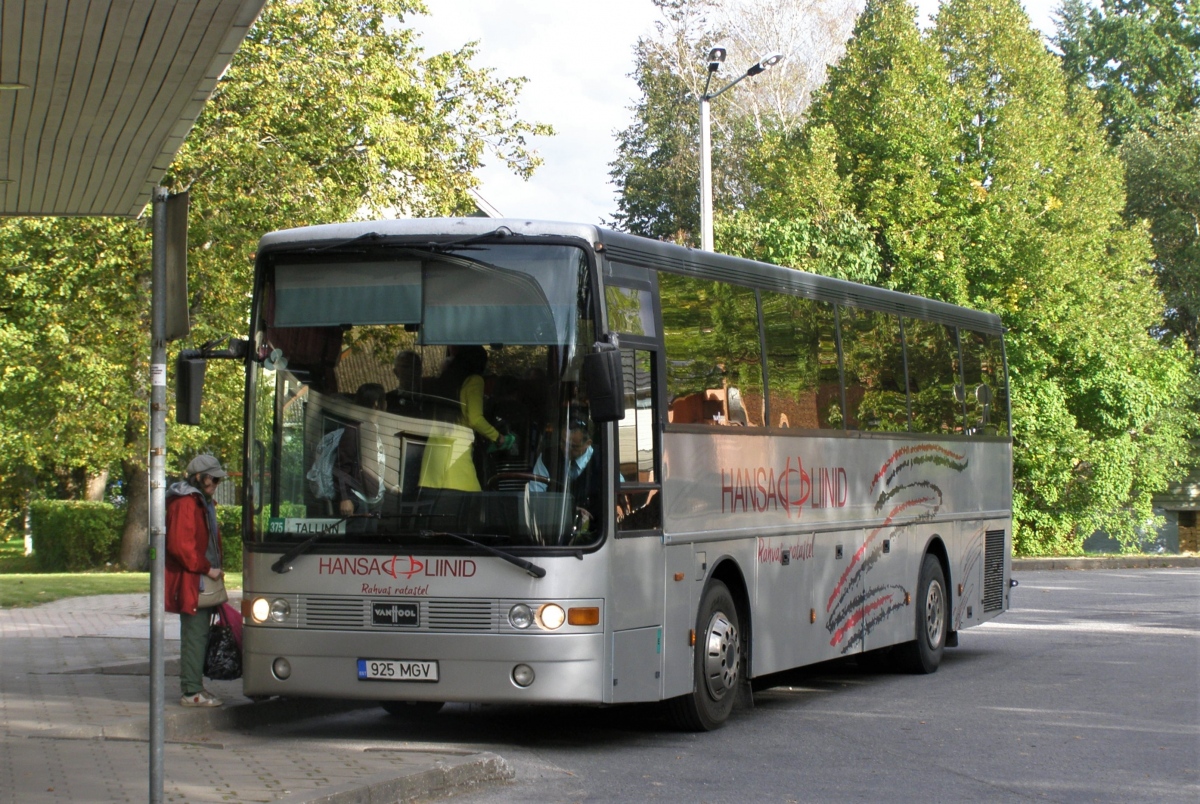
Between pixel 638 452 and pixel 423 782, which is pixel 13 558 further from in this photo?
pixel 423 782

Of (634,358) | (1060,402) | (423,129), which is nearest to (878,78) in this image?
(1060,402)

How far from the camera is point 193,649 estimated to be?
10492mm

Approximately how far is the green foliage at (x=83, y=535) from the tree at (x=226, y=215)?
4.14 metres

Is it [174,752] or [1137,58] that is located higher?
[1137,58]

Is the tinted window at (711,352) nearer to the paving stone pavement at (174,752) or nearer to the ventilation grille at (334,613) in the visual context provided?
the ventilation grille at (334,613)

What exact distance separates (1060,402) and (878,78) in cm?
1128

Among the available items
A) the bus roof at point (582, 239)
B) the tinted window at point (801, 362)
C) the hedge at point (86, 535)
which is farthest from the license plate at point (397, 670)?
the hedge at point (86, 535)

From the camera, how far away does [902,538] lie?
47.3 feet

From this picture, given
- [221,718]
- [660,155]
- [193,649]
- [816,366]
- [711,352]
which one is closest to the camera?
[221,718]

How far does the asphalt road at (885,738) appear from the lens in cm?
864

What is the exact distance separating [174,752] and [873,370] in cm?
729

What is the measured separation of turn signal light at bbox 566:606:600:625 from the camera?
30.9 ft

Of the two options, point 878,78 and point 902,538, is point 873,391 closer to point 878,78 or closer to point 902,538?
point 902,538

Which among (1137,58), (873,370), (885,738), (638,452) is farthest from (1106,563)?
(1137,58)
